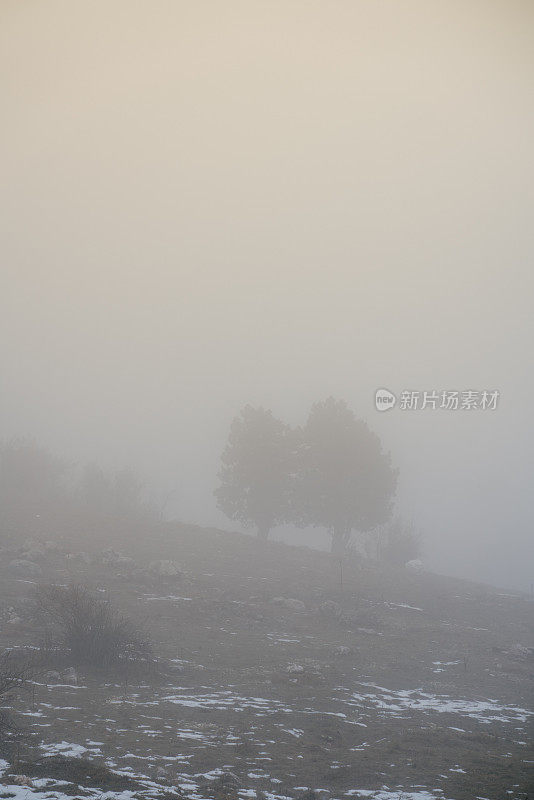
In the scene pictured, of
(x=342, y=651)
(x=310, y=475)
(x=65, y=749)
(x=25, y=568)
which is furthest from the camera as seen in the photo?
(x=310, y=475)

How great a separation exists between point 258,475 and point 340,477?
7008 mm

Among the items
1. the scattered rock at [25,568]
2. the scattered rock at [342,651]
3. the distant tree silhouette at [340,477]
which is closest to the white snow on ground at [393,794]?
the scattered rock at [342,651]

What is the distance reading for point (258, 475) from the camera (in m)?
51.2

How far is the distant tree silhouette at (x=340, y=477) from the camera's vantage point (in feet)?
167

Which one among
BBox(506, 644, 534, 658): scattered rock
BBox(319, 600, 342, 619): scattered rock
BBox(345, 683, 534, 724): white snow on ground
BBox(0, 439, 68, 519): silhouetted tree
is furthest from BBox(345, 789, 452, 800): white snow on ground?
BBox(0, 439, 68, 519): silhouetted tree

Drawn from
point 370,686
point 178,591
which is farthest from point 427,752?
point 178,591

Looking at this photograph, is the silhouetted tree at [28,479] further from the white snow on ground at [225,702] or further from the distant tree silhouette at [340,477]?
the white snow on ground at [225,702]

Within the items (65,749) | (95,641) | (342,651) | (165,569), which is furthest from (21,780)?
(165,569)

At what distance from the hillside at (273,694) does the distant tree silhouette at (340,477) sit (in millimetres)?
14819

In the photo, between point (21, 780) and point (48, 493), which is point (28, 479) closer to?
point (48, 493)

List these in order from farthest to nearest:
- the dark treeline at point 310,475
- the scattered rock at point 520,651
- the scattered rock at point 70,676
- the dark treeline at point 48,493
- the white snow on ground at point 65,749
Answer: the dark treeline at point 310,475 → the dark treeline at point 48,493 → the scattered rock at point 520,651 → the scattered rock at point 70,676 → the white snow on ground at point 65,749

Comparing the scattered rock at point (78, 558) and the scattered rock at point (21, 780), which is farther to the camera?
the scattered rock at point (78, 558)

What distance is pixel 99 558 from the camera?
1282 inches

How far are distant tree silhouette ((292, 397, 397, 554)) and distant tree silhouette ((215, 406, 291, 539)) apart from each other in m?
1.39
